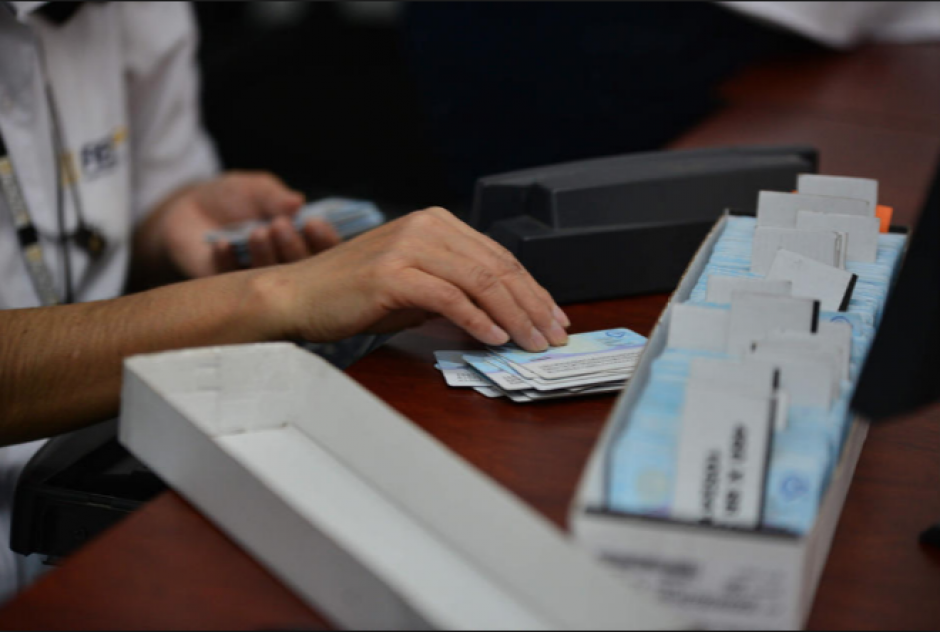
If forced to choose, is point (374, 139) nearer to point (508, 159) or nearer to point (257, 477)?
point (508, 159)

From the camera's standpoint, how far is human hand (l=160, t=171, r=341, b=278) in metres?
1.35

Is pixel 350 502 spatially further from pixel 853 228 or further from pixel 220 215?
pixel 220 215

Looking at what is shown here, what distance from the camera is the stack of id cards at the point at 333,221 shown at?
1.32 m

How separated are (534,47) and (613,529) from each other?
156cm

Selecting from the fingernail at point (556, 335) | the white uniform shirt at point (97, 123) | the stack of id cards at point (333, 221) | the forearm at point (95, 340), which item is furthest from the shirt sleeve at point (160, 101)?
the fingernail at point (556, 335)

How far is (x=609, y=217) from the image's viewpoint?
1000 mm

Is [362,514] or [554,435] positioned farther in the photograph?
[554,435]

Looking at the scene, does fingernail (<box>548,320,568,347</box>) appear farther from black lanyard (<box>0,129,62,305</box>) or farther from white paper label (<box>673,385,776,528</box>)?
black lanyard (<box>0,129,62,305</box>)

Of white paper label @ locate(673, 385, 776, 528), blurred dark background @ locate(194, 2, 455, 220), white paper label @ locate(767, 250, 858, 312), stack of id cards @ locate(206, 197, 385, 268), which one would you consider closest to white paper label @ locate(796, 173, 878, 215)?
white paper label @ locate(767, 250, 858, 312)

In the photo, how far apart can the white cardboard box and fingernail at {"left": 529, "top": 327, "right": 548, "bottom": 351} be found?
318mm

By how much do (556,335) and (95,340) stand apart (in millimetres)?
413

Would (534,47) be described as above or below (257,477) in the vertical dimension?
above

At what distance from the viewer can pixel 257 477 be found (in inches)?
22.5

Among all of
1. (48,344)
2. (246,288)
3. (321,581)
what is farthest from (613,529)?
(48,344)
